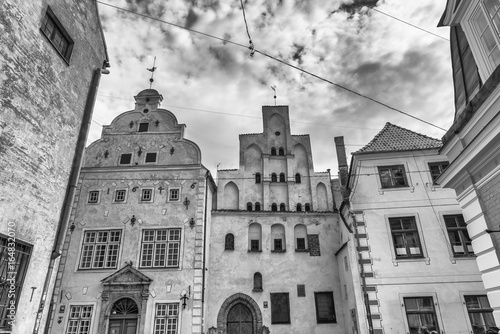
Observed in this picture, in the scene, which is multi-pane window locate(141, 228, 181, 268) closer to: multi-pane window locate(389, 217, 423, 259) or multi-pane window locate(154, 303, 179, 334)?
multi-pane window locate(154, 303, 179, 334)

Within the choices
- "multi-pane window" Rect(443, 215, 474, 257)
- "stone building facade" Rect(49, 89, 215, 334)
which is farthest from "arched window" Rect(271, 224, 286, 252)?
"multi-pane window" Rect(443, 215, 474, 257)

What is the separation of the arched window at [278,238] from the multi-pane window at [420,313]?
734 centimetres

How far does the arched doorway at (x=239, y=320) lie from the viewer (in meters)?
18.2

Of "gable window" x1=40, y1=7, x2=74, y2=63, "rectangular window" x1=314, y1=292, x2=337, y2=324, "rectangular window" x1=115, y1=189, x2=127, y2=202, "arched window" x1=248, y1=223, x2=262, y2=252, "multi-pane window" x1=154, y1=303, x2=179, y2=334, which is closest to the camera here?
"gable window" x1=40, y1=7, x2=74, y2=63

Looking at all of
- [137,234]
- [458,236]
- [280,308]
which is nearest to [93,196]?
[137,234]

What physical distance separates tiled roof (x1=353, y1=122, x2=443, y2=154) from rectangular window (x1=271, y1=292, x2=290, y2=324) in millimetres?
8795

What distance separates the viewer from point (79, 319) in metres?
16.9

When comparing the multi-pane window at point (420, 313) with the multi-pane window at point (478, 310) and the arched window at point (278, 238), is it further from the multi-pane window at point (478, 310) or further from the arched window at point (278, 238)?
the arched window at point (278, 238)

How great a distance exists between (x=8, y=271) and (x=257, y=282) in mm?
12181

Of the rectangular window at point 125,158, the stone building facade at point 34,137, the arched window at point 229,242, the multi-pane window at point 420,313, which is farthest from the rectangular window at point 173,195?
the multi-pane window at point 420,313

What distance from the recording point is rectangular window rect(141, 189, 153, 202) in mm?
19141

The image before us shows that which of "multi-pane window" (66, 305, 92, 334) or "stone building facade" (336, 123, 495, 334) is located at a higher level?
"stone building facade" (336, 123, 495, 334)

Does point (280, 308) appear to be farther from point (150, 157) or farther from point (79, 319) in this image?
point (150, 157)

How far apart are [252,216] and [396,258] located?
8357mm
